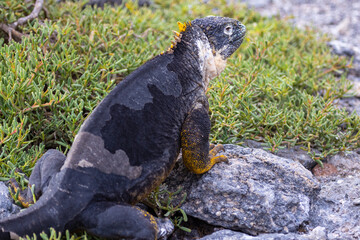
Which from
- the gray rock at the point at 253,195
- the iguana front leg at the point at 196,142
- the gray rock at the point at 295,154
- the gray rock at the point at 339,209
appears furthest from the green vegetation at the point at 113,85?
the iguana front leg at the point at 196,142

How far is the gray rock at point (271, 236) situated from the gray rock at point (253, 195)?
0.14 metres

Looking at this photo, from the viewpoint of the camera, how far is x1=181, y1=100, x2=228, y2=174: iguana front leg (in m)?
3.79

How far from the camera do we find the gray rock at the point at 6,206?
3.50 meters

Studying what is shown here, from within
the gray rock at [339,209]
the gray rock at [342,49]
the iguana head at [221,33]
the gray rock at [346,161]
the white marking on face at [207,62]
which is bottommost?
the gray rock at [346,161]

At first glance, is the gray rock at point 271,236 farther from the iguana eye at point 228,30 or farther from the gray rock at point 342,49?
the gray rock at point 342,49

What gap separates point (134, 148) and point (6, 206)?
3.97ft

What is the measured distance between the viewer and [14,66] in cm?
450

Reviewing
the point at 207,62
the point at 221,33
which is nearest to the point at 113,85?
the point at 207,62

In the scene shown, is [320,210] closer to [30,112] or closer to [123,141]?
[123,141]

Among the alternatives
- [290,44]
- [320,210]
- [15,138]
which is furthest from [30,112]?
[290,44]

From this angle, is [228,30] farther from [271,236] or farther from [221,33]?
[271,236]

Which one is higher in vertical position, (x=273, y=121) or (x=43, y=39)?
(x=43, y=39)

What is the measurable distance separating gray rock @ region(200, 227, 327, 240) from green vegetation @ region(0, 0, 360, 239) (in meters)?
1.30

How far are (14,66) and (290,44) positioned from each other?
195 inches
